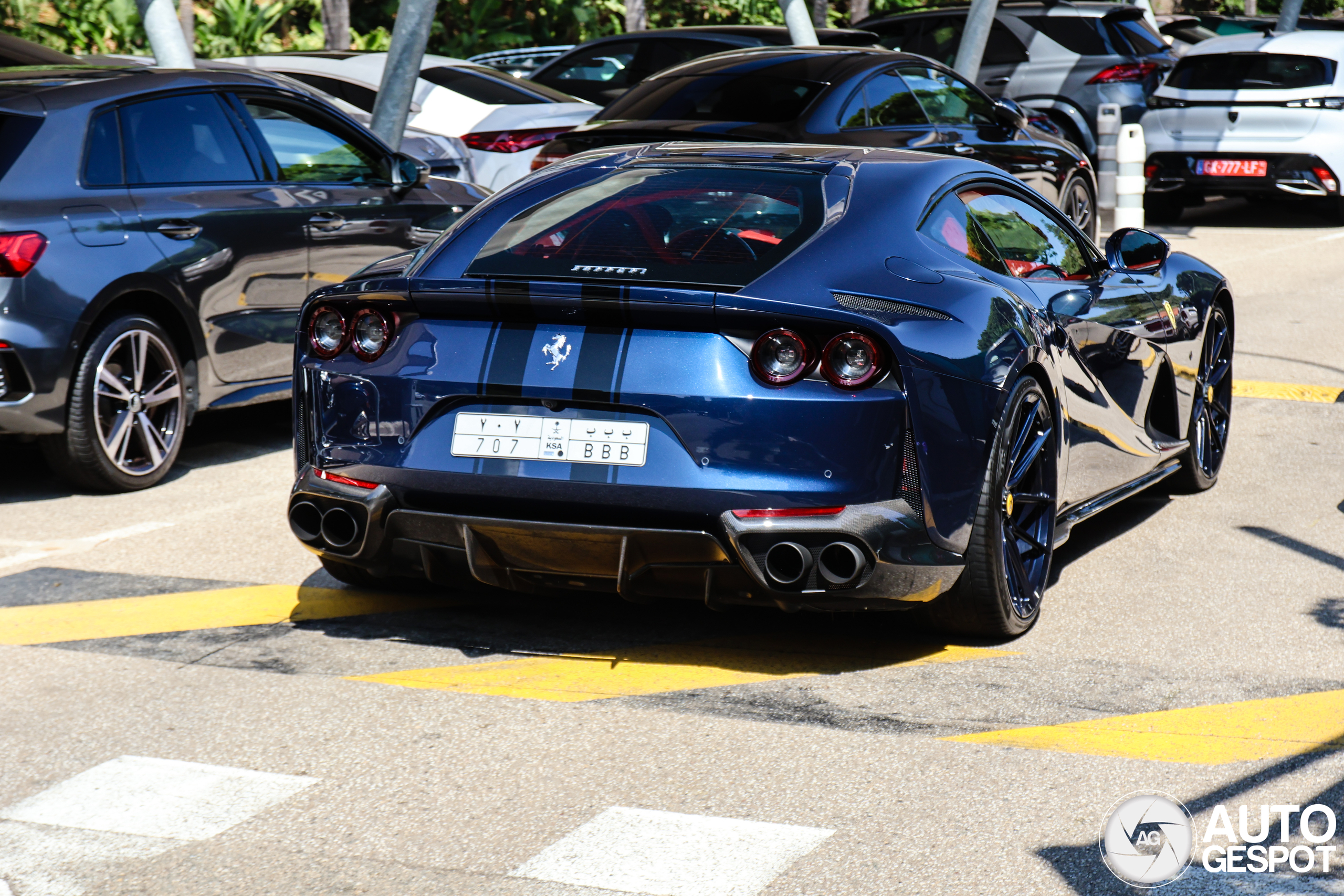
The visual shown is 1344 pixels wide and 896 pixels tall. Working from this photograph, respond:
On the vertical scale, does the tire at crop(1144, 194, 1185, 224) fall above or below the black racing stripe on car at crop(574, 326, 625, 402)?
below

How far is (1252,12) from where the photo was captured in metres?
38.4

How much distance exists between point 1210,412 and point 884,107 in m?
3.90

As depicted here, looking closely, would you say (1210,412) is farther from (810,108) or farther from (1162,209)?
(1162,209)

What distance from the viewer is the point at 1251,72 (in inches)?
600

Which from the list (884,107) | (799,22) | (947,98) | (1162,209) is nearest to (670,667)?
(884,107)

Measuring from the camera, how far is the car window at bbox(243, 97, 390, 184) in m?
7.48

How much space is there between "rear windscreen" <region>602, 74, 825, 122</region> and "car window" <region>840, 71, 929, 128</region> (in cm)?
28

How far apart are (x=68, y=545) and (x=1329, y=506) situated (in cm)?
464

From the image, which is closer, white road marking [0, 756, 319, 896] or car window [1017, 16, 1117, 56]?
white road marking [0, 756, 319, 896]

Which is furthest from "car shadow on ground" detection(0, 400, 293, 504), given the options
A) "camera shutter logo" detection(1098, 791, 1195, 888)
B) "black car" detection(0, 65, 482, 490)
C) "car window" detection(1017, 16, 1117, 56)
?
"car window" detection(1017, 16, 1117, 56)

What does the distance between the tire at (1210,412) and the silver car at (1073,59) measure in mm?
10101

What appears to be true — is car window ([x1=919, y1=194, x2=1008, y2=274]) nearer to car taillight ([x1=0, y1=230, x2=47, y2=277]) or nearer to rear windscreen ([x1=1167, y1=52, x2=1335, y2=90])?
car taillight ([x1=0, y1=230, x2=47, y2=277])

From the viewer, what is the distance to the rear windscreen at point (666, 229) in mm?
4277

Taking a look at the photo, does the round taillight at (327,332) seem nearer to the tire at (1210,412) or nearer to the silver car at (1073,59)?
the tire at (1210,412)
